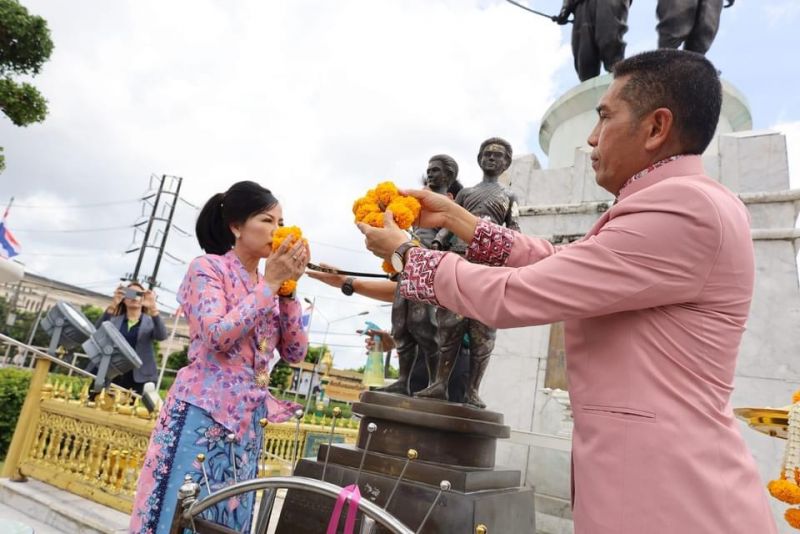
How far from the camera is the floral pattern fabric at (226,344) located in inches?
84.6

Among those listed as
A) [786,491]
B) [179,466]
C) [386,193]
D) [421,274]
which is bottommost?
[179,466]

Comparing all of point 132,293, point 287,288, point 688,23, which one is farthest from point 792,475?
point 132,293

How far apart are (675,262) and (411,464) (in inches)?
59.5

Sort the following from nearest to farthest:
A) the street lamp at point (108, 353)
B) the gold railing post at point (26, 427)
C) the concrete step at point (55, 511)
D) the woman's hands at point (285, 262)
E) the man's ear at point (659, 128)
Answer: the man's ear at point (659, 128) → the woman's hands at point (285, 262) → the concrete step at point (55, 511) → the gold railing post at point (26, 427) → the street lamp at point (108, 353)

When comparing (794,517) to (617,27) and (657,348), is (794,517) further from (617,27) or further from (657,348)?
(617,27)

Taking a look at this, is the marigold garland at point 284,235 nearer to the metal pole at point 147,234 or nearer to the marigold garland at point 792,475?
the marigold garland at point 792,475

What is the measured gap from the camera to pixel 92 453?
519cm

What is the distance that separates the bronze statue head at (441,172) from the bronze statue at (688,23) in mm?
5358

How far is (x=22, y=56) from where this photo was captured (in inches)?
407

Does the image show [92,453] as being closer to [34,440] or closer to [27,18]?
[34,440]

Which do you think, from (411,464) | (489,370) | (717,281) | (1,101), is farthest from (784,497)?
(1,101)

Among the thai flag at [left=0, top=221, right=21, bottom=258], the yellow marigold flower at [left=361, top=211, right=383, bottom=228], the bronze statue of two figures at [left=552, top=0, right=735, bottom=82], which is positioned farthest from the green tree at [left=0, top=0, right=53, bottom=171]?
the yellow marigold flower at [left=361, top=211, right=383, bottom=228]

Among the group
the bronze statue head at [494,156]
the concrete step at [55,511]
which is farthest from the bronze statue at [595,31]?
the concrete step at [55,511]

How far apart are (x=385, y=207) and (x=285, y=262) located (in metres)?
0.58
